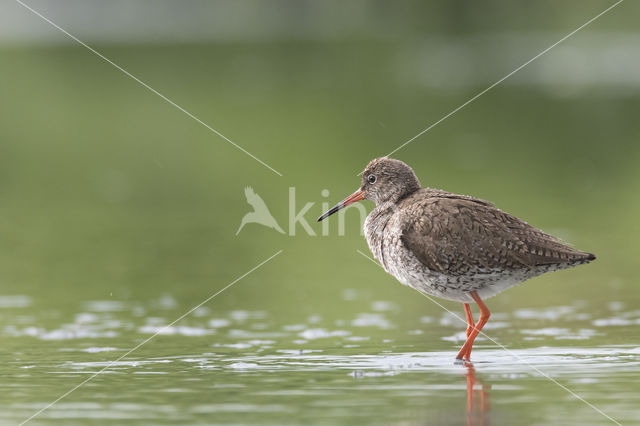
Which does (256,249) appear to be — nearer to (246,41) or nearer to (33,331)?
(33,331)

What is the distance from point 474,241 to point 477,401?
244cm

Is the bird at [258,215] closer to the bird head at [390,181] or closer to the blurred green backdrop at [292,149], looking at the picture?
the blurred green backdrop at [292,149]

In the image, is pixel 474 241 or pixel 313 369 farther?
pixel 474 241

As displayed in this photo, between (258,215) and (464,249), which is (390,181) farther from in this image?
(258,215)

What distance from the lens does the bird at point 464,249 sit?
1052 cm

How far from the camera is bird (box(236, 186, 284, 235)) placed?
67.6 ft

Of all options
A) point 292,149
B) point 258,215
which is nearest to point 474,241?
point 258,215

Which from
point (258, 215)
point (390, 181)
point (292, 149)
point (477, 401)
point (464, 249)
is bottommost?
point (477, 401)

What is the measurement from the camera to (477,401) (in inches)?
332

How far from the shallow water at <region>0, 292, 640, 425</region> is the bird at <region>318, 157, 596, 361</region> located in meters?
0.67

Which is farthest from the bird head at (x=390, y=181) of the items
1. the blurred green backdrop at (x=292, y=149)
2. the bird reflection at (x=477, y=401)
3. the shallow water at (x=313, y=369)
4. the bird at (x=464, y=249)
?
the bird reflection at (x=477, y=401)

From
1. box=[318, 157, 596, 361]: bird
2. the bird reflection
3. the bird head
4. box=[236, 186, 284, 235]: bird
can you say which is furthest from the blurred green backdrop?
the bird reflection

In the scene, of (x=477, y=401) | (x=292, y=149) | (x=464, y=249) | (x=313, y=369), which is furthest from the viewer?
(x=292, y=149)

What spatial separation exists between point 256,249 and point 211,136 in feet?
44.4
